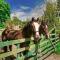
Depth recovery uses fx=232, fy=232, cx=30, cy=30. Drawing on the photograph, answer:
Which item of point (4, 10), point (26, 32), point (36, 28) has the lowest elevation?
point (26, 32)

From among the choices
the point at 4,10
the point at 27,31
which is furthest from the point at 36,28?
the point at 4,10

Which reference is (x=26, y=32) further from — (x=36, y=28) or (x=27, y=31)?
(x=36, y=28)

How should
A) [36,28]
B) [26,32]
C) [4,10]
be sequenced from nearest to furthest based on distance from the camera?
[36,28] → [26,32] → [4,10]

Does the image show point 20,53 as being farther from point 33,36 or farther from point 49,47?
point 49,47

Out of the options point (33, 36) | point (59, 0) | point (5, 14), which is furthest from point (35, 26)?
point (59, 0)

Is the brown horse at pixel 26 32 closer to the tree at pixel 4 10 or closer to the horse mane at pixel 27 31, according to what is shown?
the horse mane at pixel 27 31

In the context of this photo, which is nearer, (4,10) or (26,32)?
(26,32)

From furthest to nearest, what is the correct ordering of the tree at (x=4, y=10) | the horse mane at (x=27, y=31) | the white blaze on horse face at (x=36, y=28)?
the tree at (x=4, y=10), the horse mane at (x=27, y=31), the white blaze on horse face at (x=36, y=28)

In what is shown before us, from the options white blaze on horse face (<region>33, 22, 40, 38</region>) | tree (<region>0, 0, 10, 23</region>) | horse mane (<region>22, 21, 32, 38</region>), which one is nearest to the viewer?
white blaze on horse face (<region>33, 22, 40, 38</region>)

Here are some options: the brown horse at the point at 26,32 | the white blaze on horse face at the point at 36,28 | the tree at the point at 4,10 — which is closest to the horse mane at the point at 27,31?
the brown horse at the point at 26,32

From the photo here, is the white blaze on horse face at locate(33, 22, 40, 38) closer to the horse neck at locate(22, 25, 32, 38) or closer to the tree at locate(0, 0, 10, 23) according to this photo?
the horse neck at locate(22, 25, 32, 38)

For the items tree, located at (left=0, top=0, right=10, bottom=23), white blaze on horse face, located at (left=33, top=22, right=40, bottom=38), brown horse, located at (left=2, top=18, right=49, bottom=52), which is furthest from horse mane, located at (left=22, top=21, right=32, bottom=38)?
tree, located at (left=0, top=0, right=10, bottom=23)

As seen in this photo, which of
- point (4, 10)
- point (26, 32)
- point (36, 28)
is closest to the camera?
point (36, 28)

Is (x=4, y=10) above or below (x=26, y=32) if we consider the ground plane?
above
